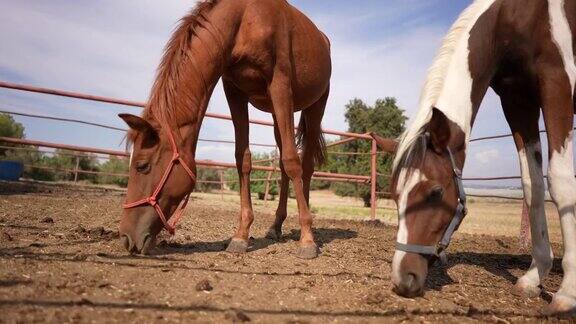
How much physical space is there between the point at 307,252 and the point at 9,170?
12.1 meters

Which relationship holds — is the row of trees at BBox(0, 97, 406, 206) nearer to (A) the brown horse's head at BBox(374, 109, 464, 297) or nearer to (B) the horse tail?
(B) the horse tail

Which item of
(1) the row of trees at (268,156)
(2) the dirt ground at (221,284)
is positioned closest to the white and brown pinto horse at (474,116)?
(2) the dirt ground at (221,284)

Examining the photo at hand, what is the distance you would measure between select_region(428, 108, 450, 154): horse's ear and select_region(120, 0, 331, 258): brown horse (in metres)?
1.20

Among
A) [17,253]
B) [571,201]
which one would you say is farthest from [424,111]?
[17,253]

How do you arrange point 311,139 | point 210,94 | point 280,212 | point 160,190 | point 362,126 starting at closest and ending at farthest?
point 160,190
point 210,94
point 280,212
point 311,139
point 362,126

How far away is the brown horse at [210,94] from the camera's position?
2562 millimetres

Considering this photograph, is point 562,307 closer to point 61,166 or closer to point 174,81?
point 174,81

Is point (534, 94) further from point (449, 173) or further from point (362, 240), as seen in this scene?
point (362, 240)

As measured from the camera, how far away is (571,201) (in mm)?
2203

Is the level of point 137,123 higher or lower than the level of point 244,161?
higher

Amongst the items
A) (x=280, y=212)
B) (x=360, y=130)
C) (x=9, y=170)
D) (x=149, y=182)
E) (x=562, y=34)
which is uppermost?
(x=360, y=130)

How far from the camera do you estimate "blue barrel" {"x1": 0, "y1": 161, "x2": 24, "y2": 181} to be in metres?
11.2

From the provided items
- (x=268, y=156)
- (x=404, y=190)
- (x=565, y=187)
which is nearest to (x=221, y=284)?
(x=404, y=190)

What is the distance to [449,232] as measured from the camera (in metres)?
2.15
